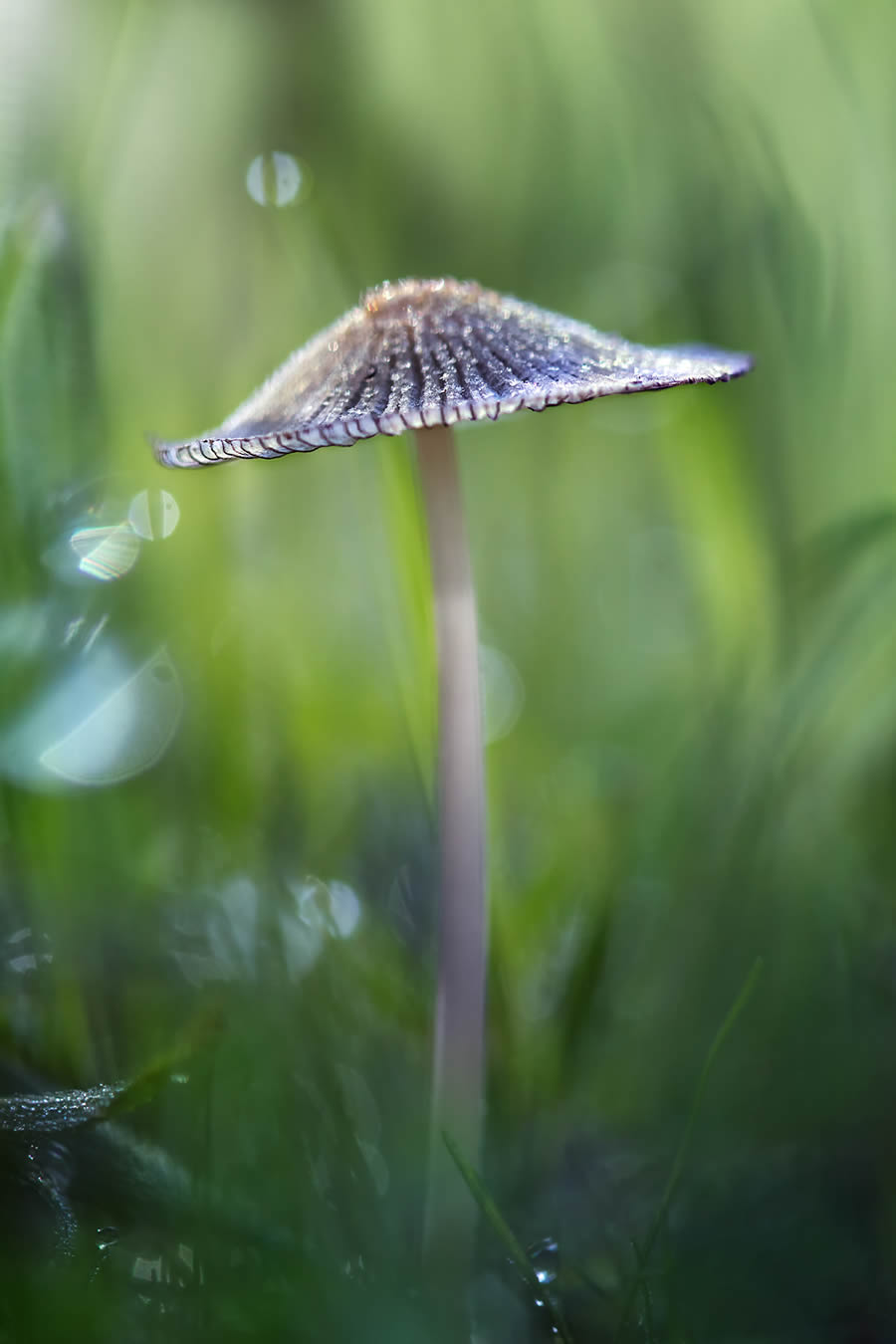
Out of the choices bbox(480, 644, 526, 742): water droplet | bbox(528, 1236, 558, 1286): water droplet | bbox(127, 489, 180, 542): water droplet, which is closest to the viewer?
bbox(528, 1236, 558, 1286): water droplet

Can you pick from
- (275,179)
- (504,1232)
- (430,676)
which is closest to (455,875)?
(504,1232)

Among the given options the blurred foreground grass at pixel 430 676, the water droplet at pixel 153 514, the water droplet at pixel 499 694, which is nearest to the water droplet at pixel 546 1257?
the blurred foreground grass at pixel 430 676

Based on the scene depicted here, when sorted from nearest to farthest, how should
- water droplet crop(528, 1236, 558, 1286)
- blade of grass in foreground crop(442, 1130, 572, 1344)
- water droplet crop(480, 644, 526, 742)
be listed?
blade of grass in foreground crop(442, 1130, 572, 1344), water droplet crop(528, 1236, 558, 1286), water droplet crop(480, 644, 526, 742)

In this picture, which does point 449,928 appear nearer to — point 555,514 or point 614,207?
point 555,514

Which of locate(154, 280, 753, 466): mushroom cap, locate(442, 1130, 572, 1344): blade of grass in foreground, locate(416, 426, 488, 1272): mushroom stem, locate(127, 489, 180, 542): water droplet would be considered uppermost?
locate(127, 489, 180, 542): water droplet

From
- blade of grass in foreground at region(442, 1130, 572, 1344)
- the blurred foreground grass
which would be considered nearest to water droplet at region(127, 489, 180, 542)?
the blurred foreground grass

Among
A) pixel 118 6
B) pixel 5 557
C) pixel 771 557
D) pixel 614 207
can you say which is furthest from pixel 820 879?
pixel 118 6

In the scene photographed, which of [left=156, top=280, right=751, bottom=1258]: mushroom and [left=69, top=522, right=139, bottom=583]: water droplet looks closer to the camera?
[left=156, top=280, right=751, bottom=1258]: mushroom

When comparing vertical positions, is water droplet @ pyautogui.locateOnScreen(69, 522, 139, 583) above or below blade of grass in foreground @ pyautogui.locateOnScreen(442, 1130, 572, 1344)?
above

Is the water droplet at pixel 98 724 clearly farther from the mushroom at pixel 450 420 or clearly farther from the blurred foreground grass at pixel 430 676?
the mushroom at pixel 450 420

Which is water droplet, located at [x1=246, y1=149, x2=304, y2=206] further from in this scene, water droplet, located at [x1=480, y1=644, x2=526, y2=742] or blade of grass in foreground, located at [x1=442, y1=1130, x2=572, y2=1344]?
blade of grass in foreground, located at [x1=442, y1=1130, x2=572, y2=1344]
